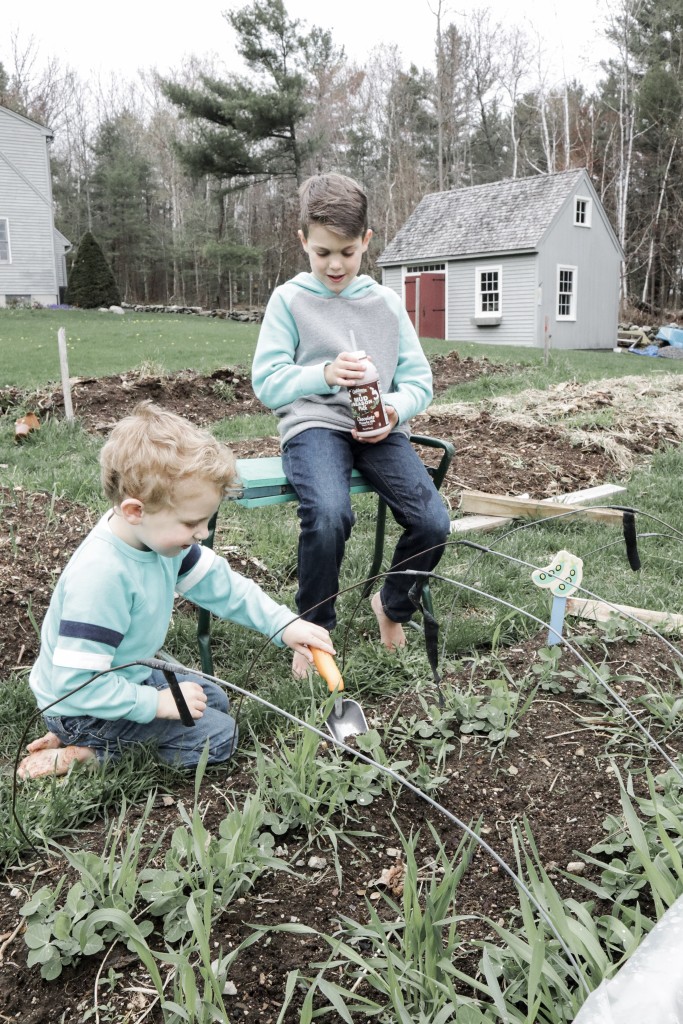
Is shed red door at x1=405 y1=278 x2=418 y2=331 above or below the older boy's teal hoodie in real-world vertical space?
above

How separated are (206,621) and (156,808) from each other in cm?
69

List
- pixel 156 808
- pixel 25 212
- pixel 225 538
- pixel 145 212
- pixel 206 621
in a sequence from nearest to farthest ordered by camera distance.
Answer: pixel 156 808 → pixel 206 621 → pixel 225 538 → pixel 25 212 → pixel 145 212

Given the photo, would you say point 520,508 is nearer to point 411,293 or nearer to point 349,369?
point 349,369

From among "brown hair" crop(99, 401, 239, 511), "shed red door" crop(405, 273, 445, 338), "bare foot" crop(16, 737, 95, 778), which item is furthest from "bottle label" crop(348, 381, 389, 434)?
"shed red door" crop(405, 273, 445, 338)

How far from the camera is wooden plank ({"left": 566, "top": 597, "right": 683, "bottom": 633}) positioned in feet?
8.70

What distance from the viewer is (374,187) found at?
1232 inches

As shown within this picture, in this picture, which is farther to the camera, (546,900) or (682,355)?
(682,355)

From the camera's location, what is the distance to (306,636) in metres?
1.91

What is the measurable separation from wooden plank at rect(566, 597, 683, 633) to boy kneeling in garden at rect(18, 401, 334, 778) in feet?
3.87

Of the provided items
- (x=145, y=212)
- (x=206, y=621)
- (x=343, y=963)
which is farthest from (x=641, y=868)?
(x=145, y=212)

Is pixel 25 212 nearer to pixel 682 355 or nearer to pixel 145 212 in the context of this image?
pixel 145 212

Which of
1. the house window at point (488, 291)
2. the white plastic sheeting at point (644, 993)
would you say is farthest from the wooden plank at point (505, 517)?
the house window at point (488, 291)

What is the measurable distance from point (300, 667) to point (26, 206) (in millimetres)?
23468

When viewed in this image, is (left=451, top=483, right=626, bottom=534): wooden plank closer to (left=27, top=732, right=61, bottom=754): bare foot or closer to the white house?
(left=27, top=732, right=61, bottom=754): bare foot
